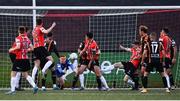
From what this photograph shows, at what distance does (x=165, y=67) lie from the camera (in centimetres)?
2042

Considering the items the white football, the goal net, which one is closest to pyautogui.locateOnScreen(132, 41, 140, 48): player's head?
the goal net

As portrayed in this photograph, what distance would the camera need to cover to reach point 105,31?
75.0 feet

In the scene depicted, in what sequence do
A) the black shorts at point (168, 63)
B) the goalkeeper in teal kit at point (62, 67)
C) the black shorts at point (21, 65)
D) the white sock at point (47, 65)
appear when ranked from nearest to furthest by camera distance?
the black shorts at point (21, 65) → the white sock at point (47, 65) → the black shorts at point (168, 63) → the goalkeeper in teal kit at point (62, 67)

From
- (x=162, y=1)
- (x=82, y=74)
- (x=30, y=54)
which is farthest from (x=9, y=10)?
(x=162, y=1)

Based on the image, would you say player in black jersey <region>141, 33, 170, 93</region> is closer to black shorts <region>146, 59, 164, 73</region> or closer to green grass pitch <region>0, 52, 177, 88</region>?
black shorts <region>146, 59, 164, 73</region>

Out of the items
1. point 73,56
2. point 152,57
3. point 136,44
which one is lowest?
point 152,57

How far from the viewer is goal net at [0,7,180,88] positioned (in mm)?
21922

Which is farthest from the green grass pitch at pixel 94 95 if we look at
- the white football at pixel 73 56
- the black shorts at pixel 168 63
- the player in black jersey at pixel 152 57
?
the white football at pixel 73 56

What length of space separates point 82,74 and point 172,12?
4.22m

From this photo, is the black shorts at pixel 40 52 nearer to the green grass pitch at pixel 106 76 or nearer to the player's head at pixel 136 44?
the green grass pitch at pixel 106 76

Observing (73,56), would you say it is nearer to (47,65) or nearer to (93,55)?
(93,55)

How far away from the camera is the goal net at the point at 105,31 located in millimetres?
21922

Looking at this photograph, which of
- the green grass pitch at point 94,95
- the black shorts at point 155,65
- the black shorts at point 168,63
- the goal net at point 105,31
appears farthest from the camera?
the goal net at point 105,31

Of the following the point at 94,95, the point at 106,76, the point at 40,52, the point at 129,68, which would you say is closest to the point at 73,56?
the point at 106,76
